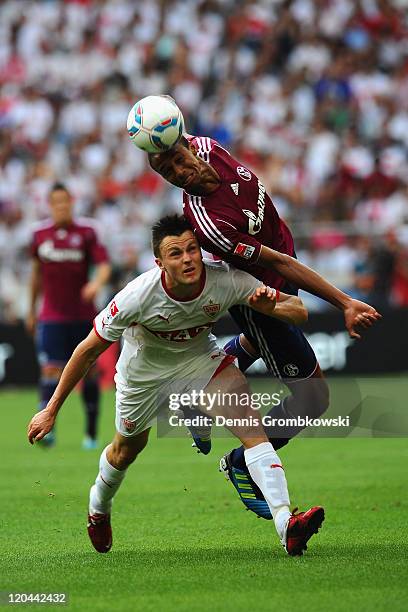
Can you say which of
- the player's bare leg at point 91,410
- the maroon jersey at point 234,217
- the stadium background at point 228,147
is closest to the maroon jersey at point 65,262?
the player's bare leg at point 91,410

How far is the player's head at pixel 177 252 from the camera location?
20.7 feet

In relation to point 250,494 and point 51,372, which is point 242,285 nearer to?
point 250,494

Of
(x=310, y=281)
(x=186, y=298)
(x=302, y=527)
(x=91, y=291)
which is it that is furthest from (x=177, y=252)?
(x=91, y=291)

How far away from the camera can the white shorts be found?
6.68 metres

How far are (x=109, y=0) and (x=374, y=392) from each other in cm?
1745

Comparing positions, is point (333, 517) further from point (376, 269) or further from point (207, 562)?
point (376, 269)

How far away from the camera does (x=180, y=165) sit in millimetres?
6578

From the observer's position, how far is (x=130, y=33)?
23531 millimetres

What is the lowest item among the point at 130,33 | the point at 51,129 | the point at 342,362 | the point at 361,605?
the point at 342,362

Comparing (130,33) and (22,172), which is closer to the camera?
(22,172)

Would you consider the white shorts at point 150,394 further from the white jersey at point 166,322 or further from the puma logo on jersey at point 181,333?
the puma logo on jersey at point 181,333

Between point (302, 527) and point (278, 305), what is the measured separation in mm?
1175

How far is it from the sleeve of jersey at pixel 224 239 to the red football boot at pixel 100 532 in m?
1.68

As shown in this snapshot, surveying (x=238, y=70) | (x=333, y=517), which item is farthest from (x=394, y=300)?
(x=333, y=517)
